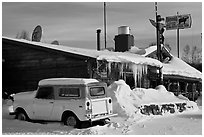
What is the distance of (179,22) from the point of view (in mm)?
32375

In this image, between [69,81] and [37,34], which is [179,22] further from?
[69,81]

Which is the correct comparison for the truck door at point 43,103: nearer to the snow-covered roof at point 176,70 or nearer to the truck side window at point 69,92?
the truck side window at point 69,92

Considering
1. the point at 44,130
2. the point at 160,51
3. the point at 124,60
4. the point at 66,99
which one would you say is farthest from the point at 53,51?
the point at 160,51

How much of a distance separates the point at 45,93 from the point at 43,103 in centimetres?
39

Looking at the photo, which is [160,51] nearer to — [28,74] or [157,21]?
[157,21]

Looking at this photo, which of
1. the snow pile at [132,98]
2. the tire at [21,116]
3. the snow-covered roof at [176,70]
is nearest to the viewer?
the tire at [21,116]

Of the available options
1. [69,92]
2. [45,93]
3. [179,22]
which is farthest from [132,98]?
[179,22]

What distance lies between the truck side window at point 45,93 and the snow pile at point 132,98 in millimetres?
3545

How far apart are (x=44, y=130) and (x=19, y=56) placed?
27.0 ft

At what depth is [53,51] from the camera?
17.0 metres

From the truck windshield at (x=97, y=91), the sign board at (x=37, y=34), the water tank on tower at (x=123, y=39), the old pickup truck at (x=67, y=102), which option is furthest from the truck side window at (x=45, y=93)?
the water tank on tower at (x=123, y=39)

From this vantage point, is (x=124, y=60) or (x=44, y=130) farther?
(x=124, y=60)

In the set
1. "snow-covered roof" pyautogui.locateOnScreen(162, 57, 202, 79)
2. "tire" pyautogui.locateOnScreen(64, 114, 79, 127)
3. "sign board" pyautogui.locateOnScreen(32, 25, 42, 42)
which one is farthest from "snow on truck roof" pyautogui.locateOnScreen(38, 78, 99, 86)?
"snow-covered roof" pyautogui.locateOnScreen(162, 57, 202, 79)

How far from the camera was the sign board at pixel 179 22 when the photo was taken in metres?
32.0
